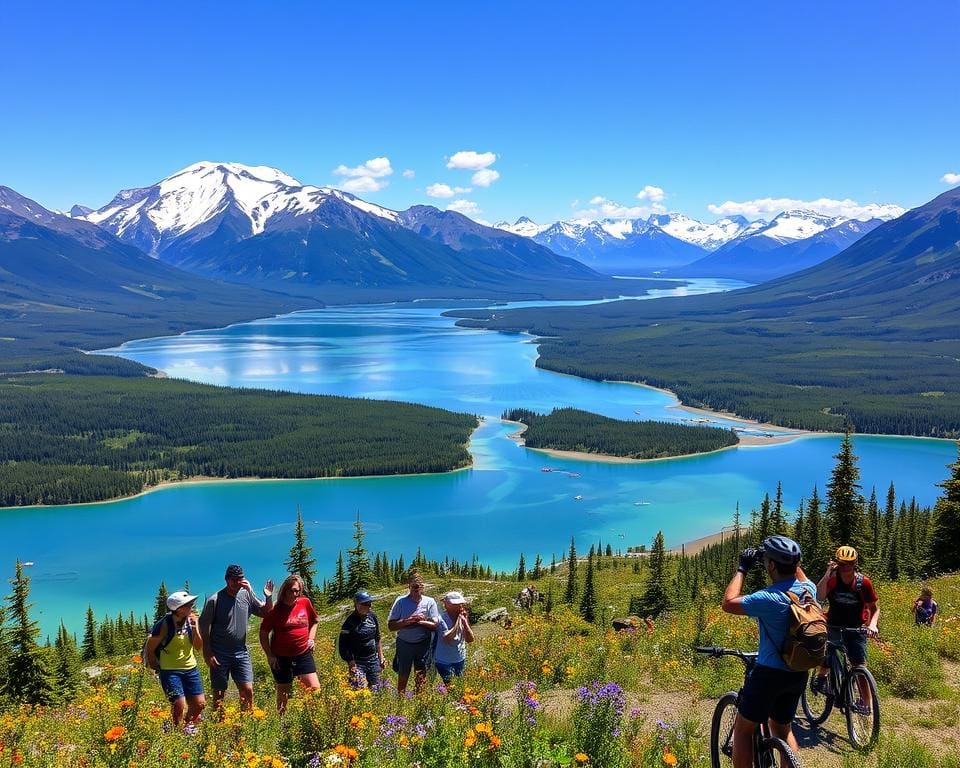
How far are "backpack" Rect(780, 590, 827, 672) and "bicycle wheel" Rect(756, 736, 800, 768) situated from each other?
2.54ft

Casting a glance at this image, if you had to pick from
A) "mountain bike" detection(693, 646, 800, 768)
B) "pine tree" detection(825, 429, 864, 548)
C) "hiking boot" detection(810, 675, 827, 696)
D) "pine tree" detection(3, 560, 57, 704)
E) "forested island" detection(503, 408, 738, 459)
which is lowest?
"forested island" detection(503, 408, 738, 459)

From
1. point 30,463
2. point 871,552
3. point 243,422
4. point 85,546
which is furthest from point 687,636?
point 243,422

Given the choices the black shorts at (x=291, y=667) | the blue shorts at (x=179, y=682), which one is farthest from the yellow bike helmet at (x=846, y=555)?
the blue shorts at (x=179, y=682)

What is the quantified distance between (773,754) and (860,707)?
83.2 inches

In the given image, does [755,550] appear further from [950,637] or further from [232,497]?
[232,497]

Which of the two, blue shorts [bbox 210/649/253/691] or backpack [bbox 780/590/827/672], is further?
blue shorts [bbox 210/649/253/691]

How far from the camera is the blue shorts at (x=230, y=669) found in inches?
426

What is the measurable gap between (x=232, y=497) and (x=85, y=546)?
794 inches

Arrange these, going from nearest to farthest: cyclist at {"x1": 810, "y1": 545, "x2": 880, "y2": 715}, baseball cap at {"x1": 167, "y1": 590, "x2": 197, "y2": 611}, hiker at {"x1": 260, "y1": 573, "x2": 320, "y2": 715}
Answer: cyclist at {"x1": 810, "y1": 545, "x2": 880, "y2": 715}
baseball cap at {"x1": 167, "y1": 590, "x2": 197, "y2": 611}
hiker at {"x1": 260, "y1": 573, "x2": 320, "y2": 715}

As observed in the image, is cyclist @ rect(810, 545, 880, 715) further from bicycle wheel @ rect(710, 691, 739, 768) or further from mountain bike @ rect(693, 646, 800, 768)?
mountain bike @ rect(693, 646, 800, 768)

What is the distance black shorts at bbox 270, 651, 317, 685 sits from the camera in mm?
10727

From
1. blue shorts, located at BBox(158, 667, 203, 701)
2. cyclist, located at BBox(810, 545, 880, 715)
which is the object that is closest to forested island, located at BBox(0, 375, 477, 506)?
blue shorts, located at BBox(158, 667, 203, 701)

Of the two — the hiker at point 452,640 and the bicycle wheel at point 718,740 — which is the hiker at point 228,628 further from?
the bicycle wheel at point 718,740

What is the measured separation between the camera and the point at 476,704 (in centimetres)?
834
